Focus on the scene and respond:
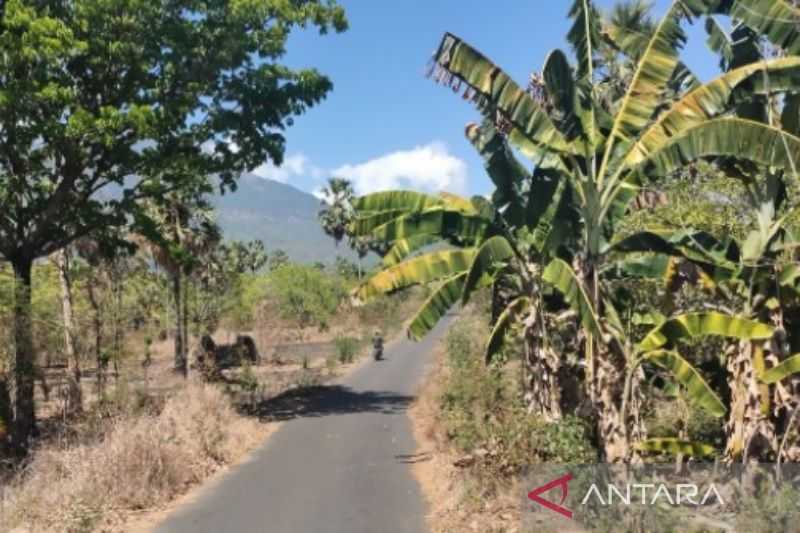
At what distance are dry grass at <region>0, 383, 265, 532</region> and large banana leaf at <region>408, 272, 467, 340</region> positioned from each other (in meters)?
4.81

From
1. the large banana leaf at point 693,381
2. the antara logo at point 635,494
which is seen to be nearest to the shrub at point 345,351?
the antara logo at point 635,494

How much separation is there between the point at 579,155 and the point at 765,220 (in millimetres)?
2646

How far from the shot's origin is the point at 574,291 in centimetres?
964

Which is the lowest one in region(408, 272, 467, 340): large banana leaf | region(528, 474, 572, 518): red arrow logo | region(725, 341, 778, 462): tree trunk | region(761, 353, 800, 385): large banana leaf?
region(528, 474, 572, 518): red arrow logo

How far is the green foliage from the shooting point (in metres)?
55.8

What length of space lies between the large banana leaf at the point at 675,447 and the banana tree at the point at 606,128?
329 mm

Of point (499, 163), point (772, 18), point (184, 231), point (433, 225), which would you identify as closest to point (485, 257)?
point (433, 225)

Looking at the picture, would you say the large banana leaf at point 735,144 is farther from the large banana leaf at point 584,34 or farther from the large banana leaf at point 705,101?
the large banana leaf at point 584,34

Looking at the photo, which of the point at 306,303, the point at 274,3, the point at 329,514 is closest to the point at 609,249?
the point at 329,514

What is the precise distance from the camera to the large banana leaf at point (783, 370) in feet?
28.0

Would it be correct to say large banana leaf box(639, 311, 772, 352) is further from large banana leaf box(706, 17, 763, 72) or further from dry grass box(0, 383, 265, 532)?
dry grass box(0, 383, 265, 532)

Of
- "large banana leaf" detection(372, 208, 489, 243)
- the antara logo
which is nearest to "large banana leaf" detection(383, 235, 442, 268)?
"large banana leaf" detection(372, 208, 489, 243)

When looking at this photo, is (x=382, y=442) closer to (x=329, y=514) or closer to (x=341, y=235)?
(x=329, y=514)

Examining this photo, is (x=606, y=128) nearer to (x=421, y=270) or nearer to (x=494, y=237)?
(x=494, y=237)
